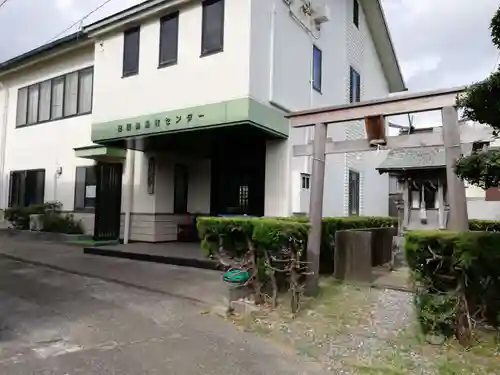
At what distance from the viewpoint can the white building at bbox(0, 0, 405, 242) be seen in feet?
29.3

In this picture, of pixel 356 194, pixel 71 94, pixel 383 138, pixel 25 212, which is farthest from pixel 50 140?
pixel 383 138

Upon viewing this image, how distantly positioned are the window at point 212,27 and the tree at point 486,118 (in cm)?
607

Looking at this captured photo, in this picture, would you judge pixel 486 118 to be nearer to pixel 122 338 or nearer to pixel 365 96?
pixel 122 338

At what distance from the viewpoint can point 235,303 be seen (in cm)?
558

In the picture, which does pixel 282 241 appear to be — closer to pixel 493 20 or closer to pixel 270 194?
pixel 493 20

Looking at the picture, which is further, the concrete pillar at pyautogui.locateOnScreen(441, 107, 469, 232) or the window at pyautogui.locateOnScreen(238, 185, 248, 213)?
the window at pyautogui.locateOnScreen(238, 185, 248, 213)

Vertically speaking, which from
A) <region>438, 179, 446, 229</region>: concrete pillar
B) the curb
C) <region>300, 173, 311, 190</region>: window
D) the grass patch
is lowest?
the grass patch

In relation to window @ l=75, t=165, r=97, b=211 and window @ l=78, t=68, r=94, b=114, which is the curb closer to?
window @ l=75, t=165, r=97, b=211

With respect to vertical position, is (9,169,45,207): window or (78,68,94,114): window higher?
(78,68,94,114): window

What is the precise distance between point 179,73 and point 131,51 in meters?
2.14

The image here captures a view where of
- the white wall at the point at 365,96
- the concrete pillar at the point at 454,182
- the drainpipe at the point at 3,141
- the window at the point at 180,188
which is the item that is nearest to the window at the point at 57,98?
the drainpipe at the point at 3,141

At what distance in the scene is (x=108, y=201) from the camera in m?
12.0

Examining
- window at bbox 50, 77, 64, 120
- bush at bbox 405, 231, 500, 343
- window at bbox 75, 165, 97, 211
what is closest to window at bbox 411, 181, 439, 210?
bush at bbox 405, 231, 500, 343

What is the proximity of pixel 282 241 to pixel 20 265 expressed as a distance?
22.2 feet
